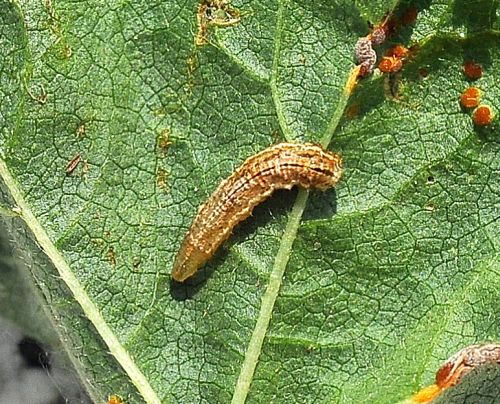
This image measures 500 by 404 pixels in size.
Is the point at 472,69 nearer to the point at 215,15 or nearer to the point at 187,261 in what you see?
the point at 215,15

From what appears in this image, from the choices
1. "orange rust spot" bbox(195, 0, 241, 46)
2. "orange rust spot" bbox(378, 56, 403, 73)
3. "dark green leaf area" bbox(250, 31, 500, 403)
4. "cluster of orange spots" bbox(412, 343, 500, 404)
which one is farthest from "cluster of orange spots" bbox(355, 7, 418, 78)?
"cluster of orange spots" bbox(412, 343, 500, 404)

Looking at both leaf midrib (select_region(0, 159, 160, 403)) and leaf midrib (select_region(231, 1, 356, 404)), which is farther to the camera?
leaf midrib (select_region(0, 159, 160, 403))

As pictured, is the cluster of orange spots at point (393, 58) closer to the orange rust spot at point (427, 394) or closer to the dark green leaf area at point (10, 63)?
the orange rust spot at point (427, 394)

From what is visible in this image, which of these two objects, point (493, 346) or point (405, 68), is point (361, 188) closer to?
point (405, 68)

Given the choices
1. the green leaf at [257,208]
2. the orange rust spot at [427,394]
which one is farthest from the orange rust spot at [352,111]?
the orange rust spot at [427,394]

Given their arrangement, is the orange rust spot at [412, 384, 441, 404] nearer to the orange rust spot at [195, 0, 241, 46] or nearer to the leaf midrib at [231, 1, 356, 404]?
the leaf midrib at [231, 1, 356, 404]

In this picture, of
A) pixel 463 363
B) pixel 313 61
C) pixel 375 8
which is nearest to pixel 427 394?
pixel 463 363
